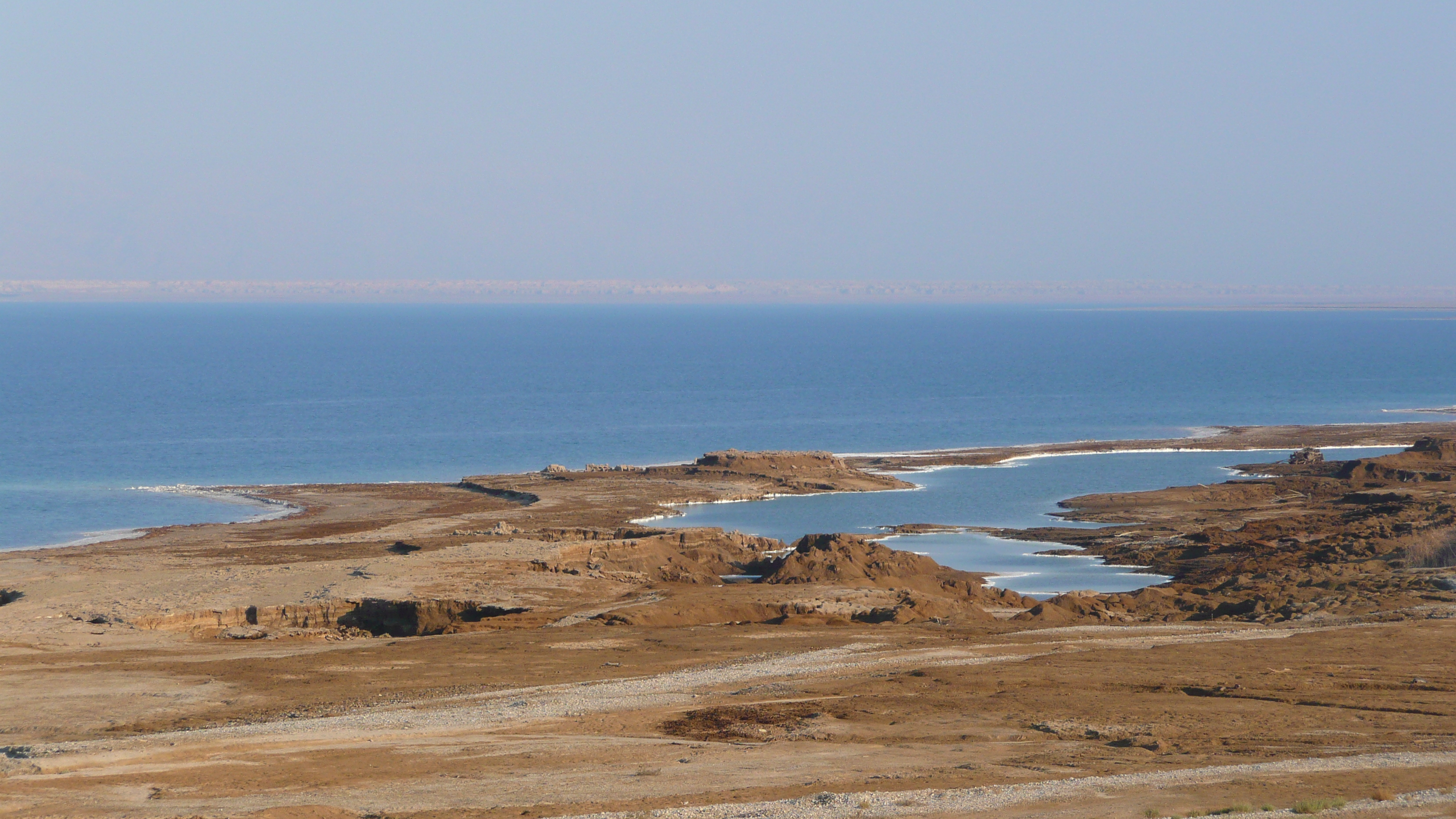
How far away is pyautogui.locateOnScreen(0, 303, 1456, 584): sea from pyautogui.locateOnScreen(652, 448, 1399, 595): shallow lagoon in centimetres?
32

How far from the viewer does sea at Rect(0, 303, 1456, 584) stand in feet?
198

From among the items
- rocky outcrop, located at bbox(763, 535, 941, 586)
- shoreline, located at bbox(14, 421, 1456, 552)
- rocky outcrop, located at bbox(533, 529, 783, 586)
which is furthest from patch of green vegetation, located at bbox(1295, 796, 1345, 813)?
shoreline, located at bbox(14, 421, 1456, 552)

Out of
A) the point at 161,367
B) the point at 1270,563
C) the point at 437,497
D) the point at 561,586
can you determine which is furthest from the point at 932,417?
the point at 161,367

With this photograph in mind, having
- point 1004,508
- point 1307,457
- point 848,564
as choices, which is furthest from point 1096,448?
point 848,564

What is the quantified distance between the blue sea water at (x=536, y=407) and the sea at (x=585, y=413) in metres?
0.33

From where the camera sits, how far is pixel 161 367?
141750 millimetres

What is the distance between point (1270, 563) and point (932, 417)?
5463 cm

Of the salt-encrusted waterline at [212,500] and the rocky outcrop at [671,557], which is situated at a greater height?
the rocky outcrop at [671,557]

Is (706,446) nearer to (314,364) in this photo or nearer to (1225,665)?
(1225,665)

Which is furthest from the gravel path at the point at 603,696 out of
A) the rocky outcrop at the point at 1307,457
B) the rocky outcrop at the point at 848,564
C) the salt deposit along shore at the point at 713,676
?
the rocky outcrop at the point at 1307,457

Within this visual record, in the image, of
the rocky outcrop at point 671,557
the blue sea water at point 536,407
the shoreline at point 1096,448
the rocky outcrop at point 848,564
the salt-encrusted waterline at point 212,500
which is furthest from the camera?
the blue sea water at point 536,407

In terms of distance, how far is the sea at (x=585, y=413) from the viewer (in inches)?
2378

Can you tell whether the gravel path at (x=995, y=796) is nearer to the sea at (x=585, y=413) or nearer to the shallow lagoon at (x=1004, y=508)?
the shallow lagoon at (x=1004, y=508)

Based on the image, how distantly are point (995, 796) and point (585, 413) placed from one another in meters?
80.4
